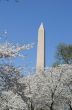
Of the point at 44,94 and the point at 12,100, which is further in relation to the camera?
the point at 44,94

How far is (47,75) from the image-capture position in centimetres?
3216

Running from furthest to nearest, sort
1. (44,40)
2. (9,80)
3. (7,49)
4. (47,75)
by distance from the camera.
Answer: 1. (44,40)
2. (47,75)
3. (9,80)
4. (7,49)

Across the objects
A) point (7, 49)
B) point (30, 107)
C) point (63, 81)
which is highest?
point (7, 49)

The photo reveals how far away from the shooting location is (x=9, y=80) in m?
17.4

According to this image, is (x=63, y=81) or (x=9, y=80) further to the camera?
(x=63, y=81)

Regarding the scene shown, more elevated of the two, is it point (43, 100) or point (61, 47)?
point (61, 47)

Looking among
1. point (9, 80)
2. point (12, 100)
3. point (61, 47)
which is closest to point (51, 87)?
point (12, 100)

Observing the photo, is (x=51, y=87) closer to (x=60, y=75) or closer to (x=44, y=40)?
(x=60, y=75)

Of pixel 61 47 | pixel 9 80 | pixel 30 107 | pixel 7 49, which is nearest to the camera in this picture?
pixel 7 49

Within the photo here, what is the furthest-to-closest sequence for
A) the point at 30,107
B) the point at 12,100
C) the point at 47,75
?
the point at 47,75 → the point at 30,107 → the point at 12,100

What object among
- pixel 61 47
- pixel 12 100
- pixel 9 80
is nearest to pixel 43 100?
pixel 12 100

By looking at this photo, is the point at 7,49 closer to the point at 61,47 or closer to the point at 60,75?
the point at 60,75

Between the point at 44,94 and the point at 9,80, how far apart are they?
1339 cm

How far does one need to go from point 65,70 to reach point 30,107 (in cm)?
472
